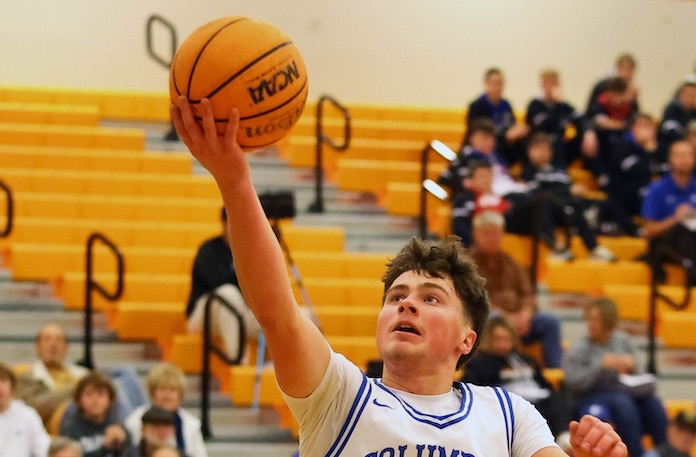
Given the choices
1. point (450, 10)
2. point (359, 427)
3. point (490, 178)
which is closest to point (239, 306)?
point (490, 178)

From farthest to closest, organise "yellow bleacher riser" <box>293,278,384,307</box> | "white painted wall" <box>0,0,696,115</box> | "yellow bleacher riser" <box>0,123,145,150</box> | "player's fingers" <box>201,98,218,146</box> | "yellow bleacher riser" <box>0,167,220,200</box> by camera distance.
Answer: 1. "white painted wall" <box>0,0,696,115</box>
2. "yellow bleacher riser" <box>0,123,145,150</box>
3. "yellow bleacher riser" <box>0,167,220,200</box>
4. "yellow bleacher riser" <box>293,278,384,307</box>
5. "player's fingers" <box>201,98,218,146</box>

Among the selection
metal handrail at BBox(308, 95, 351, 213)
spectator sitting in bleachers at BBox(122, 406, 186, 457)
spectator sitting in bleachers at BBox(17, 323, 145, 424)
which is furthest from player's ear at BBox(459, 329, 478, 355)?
metal handrail at BBox(308, 95, 351, 213)

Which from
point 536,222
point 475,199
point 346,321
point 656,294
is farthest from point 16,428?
point 656,294

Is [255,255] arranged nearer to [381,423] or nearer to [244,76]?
[244,76]

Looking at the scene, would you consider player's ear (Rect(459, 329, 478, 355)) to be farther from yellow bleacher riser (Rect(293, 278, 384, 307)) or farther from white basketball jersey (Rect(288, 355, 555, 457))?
yellow bleacher riser (Rect(293, 278, 384, 307))

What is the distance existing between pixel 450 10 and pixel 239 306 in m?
6.08

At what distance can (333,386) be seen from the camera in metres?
2.62

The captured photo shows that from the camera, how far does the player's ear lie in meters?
2.88

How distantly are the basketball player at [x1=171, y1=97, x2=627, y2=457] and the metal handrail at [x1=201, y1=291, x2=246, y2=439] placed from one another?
4196 mm

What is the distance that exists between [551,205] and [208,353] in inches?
124

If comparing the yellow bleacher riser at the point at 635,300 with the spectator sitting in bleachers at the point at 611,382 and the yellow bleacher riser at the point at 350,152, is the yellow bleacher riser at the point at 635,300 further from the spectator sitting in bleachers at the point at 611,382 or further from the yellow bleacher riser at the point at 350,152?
the yellow bleacher riser at the point at 350,152

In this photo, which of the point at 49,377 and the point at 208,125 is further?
the point at 49,377

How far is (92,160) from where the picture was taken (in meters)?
9.90

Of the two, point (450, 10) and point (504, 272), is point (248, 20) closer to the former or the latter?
point (504, 272)
